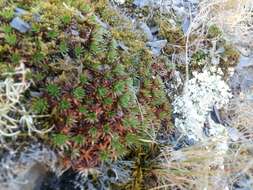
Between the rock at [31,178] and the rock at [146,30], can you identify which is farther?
the rock at [146,30]

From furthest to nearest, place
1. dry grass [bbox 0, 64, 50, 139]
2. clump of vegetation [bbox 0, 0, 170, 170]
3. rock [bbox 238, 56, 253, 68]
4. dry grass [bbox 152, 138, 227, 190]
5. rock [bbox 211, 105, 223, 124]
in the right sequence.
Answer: rock [bbox 238, 56, 253, 68] < rock [bbox 211, 105, 223, 124] < dry grass [bbox 152, 138, 227, 190] < clump of vegetation [bbox 0, 0, 170, 170] < dry grass [bbox 0, 64, 50, 139]

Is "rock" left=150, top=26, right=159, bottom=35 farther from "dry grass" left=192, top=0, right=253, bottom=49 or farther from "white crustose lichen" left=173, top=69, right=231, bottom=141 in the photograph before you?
"white crustose lichen" left=173, top=69, right=231, bottom=141

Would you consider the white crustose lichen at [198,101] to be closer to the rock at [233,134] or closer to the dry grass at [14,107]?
the rock at [233,134]

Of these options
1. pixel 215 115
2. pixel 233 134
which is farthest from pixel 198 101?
pixel 233 134

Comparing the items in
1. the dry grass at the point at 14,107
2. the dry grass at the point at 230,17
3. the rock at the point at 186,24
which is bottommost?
the dry grass at the point at 14,107

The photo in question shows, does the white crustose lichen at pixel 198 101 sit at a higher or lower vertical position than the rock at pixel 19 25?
lower

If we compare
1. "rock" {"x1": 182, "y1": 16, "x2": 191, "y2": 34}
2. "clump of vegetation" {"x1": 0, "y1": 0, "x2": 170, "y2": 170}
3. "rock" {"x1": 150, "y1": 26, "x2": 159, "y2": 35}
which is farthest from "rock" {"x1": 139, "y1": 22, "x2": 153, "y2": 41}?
"clump of vegetation" {"x1": 0, "y1": 0, "x2": 170, "y2": 170}

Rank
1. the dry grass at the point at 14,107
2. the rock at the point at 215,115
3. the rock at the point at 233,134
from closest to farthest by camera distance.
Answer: the dry grass at the point at 14,107 → the rock at the point at 233,134 → the rock at the point at 215,115

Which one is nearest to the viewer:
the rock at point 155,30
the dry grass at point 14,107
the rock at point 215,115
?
the dry grass at point 14,107

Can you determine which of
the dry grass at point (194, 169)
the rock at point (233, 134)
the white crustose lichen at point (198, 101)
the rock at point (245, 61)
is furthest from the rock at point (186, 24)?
the dry grass at point (194, 169)
